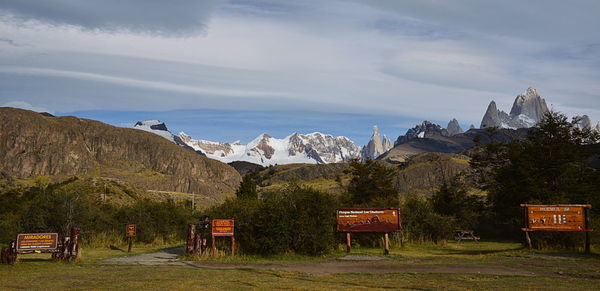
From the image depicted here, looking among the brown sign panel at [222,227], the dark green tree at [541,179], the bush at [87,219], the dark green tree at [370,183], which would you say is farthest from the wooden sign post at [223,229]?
the dark green tree at [370,183]

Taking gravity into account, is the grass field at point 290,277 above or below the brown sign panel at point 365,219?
below

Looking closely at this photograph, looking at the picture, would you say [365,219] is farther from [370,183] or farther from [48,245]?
[370,183]

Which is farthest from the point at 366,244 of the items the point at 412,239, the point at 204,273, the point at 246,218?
the point at 204,273

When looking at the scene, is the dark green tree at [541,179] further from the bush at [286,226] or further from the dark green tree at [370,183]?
the bush at [286,226]

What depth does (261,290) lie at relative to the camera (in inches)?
455

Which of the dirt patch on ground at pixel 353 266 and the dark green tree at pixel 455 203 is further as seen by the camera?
the dark green tree at pixel 455 203

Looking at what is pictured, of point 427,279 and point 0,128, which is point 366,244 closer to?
point 427,279

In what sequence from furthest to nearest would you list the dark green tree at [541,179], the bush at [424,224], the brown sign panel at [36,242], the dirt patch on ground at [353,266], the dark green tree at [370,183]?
1. the dark green tree at [370,183]
2. the dark green tree at [541,179]
3. the bush at [424,224]
4. the brown sign panel at [36,242]
5. the dirt patch on ground at [353,266]

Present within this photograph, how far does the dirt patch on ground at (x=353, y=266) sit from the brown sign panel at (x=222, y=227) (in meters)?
1.97

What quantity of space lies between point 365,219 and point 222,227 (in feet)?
22.0

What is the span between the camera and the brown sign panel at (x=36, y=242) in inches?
721

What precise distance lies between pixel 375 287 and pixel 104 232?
73.0 ft

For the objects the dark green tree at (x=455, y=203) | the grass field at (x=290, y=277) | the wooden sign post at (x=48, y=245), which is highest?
the dark green tree at (x=455, y=203)

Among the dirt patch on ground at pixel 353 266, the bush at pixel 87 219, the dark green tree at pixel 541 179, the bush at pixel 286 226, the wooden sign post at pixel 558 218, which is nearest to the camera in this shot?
the dirt patch on ground at pixel 353 266
